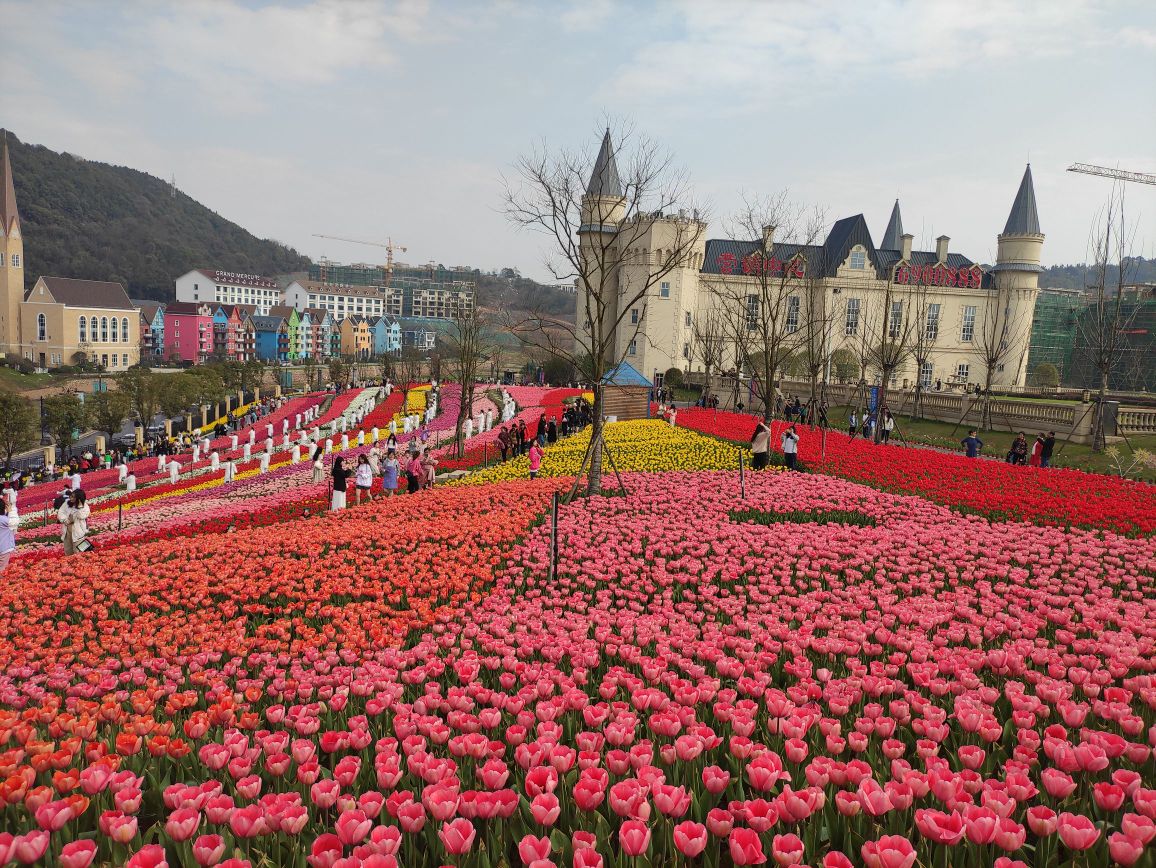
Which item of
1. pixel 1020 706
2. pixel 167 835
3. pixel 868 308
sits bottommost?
pixel 167 835

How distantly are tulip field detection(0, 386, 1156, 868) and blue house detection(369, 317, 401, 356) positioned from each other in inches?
6314

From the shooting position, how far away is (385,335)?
553ft

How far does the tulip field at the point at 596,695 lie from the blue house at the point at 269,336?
461 feet

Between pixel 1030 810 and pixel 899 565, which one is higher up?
pixel 1030 810

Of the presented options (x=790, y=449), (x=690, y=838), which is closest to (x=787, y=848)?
(x=690, y=838)

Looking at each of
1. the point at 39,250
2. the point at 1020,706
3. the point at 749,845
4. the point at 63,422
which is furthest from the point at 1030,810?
the point at 39,250

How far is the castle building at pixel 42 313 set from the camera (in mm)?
104750

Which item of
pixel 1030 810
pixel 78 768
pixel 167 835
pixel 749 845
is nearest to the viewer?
pixel 749 845

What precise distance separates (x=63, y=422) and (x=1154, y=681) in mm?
56907

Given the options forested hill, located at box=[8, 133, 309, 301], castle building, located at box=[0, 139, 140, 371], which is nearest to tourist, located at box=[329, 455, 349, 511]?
castle building, located at box=[0, 139, 140, 371]

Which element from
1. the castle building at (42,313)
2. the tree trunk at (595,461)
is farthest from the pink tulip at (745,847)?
the castle building at (42,313)

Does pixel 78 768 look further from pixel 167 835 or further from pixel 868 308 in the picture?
pixel 868 308

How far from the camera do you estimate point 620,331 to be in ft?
226

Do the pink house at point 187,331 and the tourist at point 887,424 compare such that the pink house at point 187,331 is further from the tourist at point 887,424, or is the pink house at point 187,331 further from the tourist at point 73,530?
the tourist at point 73,530
